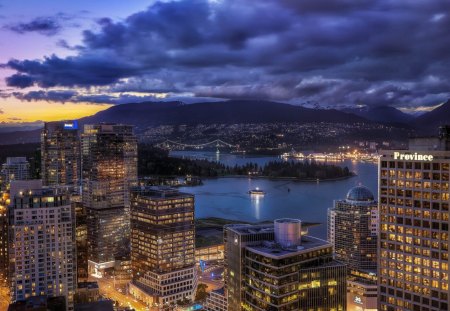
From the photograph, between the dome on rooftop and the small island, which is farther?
the small island

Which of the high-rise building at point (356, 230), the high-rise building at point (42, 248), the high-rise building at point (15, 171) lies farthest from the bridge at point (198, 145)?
the high-rise building at point (42, 248)

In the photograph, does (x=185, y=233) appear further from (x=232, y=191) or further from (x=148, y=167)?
(x=148, y=167)

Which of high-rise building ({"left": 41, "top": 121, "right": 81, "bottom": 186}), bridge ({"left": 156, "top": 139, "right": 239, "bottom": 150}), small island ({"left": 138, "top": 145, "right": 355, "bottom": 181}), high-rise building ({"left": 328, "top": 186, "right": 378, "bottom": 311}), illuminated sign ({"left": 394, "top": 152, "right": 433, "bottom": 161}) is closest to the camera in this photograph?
illuminated sign ({"left": 394, "top": 152, "right": 433, "bottom": 161})

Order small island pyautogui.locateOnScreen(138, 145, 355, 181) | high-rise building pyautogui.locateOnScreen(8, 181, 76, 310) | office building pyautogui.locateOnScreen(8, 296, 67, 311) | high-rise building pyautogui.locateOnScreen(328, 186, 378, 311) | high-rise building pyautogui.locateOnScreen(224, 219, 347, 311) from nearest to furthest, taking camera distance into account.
→ 1. high-rise building pyautogui.locateOnScreen(224, 219, 347, 311)
2. office building pyautogui.locateOnScreen(8, 296, 67, 311)
3. high-rise building pyautogui.locateOnScreen(8, 181, 76, 310)
4. high-rise building pyautogui.locateOnScreen(328, 186, 378, 311)
5. small island pyautogui.locateOnScreen(138, 145, 355, 181)

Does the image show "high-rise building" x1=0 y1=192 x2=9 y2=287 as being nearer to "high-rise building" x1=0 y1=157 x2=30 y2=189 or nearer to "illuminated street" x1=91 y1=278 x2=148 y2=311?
"illuminated street" x1=91 y1=278 x2=148 y2=311

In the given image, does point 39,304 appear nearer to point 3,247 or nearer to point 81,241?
point 3,247

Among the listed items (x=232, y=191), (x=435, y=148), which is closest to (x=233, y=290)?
(x=435, y=148)

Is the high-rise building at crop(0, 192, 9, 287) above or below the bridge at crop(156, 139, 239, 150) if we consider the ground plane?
below

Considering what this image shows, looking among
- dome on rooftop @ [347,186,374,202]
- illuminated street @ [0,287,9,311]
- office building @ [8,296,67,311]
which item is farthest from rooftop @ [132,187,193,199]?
office building @ [8,296,67,311]
